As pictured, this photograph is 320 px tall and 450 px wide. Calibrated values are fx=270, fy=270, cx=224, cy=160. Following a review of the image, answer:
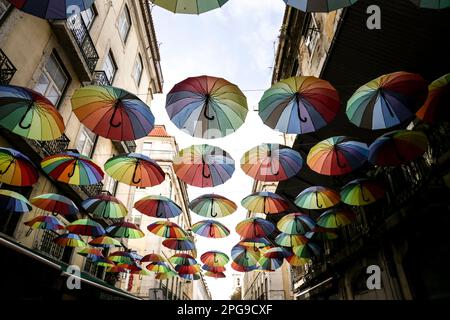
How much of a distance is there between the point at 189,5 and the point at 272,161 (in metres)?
4.61

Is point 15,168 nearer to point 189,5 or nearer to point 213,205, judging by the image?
point 213,205

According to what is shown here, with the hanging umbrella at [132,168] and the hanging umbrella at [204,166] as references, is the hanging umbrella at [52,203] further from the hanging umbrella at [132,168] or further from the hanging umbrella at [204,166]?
the hanging umbrella at [204,166]

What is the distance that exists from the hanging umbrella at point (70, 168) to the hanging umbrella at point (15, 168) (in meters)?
0.38

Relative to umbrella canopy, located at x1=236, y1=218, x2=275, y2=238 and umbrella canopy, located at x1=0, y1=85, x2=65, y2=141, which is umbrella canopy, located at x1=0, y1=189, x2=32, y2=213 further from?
umbrella canopy, located at x1=236, y1=218, x2=275, y2=238

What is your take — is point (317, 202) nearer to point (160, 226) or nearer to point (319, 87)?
point (319, 87)

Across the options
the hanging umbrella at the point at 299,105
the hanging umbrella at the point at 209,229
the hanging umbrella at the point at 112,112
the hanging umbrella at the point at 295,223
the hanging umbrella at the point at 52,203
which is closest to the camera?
the hanging umbrella at the point at 299,105

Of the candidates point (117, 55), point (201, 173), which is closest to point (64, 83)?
point (117, 55)

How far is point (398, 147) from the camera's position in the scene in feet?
21.0

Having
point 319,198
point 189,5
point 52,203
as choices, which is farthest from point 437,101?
point 52,203

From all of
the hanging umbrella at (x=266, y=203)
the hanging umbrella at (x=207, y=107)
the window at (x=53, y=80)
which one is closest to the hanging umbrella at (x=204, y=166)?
the hanging umbrella at (x=207, y=107)

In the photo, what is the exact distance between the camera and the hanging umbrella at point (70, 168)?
728 centimetres

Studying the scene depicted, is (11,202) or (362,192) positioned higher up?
(362,192)

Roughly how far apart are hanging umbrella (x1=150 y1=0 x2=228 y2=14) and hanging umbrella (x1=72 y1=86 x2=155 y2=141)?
2.18 m
